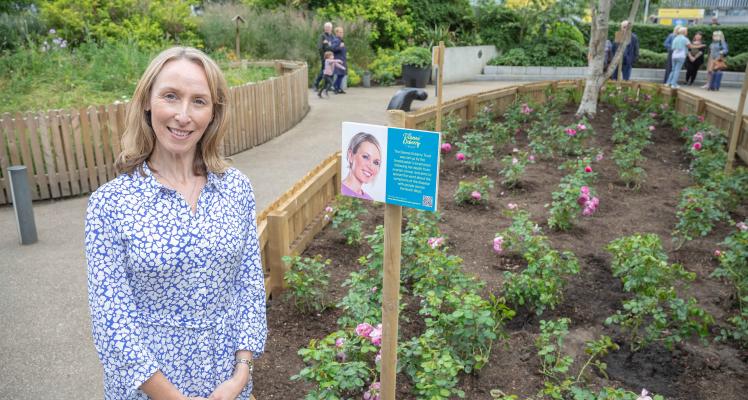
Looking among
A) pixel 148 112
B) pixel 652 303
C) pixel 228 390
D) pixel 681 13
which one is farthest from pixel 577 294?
pixel 681 13

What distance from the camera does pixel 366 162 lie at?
101 inches

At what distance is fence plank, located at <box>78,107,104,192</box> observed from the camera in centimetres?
710

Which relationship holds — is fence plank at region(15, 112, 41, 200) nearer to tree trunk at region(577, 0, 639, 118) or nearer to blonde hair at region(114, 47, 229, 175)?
blonde hair at region(114, 47, 229, 175)

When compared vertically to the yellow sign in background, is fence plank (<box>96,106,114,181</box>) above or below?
below

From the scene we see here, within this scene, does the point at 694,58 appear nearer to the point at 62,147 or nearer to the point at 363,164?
the point at 62,147

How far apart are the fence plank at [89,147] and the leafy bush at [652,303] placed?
5845 millimetres

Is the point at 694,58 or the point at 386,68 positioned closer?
the point at 694,58

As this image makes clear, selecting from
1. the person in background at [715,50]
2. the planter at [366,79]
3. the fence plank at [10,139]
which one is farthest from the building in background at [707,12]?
the fence plank at [10,139]

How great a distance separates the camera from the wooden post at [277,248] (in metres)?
4.50

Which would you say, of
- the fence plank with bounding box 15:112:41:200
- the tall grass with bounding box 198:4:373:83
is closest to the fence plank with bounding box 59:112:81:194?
the fence plank with bounding box 15:112:41:200

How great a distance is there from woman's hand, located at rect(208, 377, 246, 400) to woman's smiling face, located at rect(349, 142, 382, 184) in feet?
3.13

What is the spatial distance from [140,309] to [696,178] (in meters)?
7.34

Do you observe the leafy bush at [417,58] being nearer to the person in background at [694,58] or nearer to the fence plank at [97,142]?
the person in background at [694,58]

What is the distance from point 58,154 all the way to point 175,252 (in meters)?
5.95
